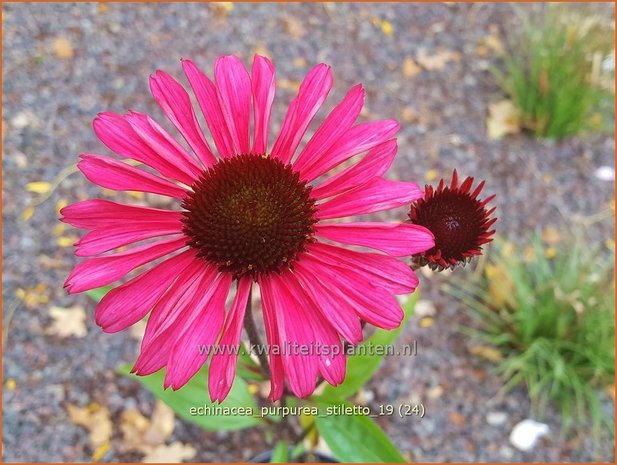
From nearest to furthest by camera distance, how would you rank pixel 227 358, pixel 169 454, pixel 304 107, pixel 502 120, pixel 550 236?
1. pixel 227 358
2. pixel 304 107
3. pixel 169 454
4. pixel 550 236
5. pixel 502 120

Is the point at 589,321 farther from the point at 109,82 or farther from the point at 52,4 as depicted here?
the point at 52,4

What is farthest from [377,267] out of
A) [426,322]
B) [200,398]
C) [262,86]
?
[426,322]

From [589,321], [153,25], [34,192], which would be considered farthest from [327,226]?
[153,25]

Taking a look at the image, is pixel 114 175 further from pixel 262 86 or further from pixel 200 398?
pixel 200 398

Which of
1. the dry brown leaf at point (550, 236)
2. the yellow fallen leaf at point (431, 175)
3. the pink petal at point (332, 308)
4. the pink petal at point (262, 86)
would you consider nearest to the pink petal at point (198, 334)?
the pink petal at point (332, 308)

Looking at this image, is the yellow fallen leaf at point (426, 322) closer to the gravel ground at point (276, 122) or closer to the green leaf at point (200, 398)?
the gravel ground at point (276, 122)
